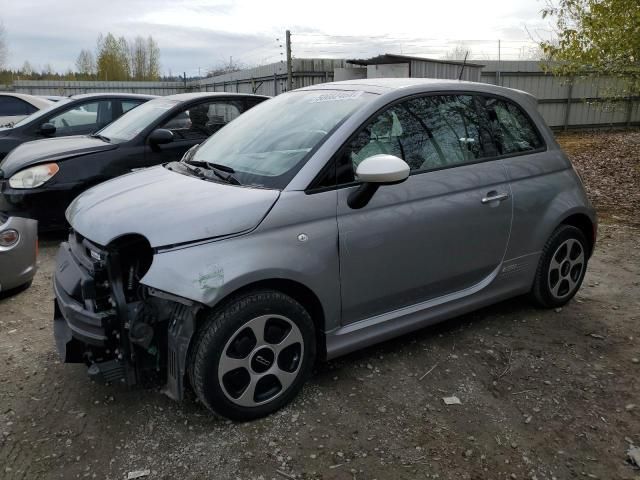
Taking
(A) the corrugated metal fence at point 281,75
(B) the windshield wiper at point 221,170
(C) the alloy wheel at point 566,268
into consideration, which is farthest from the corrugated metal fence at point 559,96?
(B) the windshield wiper at point 221,170

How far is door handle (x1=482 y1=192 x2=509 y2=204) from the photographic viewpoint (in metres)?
3.54

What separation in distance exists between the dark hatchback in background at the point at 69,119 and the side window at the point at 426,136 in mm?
5867

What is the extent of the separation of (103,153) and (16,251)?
2.02 metres

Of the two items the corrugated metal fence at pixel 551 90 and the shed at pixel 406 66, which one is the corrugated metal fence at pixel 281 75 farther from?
the shed at pixel 406 66

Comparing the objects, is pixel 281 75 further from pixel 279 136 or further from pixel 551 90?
pixel 279 136

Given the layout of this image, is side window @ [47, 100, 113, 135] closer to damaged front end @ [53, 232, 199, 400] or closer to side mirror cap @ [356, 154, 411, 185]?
damaged front end @ [53, 232, 199, 400]

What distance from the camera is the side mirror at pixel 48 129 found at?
7637 mm

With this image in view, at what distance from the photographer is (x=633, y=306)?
4363mm

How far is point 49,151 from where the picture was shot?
5973 millimetres

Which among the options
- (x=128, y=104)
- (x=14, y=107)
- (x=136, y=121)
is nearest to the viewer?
(x=136, y=121)

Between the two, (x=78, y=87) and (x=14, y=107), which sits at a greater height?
(x=78, y=87)

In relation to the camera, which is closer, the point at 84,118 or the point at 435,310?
the point at 435,310

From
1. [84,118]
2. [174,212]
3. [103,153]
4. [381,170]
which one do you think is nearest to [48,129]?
[84,118]

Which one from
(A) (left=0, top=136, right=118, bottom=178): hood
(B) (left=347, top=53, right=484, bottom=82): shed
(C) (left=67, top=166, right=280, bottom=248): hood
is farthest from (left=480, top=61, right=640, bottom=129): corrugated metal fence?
(C) (left=67, top=166, right=280, bottom=248): hood
